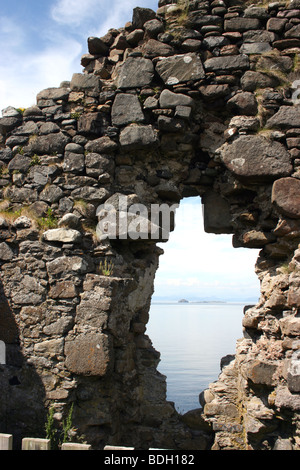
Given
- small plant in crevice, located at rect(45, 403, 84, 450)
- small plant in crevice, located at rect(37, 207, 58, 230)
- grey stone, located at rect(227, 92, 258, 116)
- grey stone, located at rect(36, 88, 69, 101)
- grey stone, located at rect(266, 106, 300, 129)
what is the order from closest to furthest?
small plant in crevice, located at rect(45, 403, 84, 450) → grey stone, located at rect(266, 106, 300, 129) → grey stone, located at rect(227, 92, 258, 116) → small plant in crevice, located at rect(37, 207, 58, 230) → grey stone, located at rect(36, 88, 69, 101)

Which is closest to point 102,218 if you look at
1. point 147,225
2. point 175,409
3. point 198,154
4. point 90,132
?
point 147,225

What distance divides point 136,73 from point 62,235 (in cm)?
186

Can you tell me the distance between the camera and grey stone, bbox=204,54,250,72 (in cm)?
441

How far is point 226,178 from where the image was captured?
4.56 m

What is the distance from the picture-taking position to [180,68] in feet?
14.8

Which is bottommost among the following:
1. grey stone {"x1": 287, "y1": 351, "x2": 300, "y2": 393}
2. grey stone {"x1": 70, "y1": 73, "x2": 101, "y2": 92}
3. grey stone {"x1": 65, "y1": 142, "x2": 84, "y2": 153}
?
grey stone {"x1": 287, "y1": 351, "x2": 300, "y2": 393}

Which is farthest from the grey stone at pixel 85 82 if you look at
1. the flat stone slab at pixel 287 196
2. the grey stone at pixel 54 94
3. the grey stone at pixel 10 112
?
the flat stone slab at pixel 287 196

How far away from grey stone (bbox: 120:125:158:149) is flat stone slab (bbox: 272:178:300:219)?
1.32 m

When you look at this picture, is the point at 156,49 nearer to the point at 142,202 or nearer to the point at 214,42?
the point at 214,42

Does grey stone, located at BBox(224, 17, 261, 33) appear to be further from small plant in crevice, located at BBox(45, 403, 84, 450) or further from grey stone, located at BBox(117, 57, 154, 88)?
small plant in crevice, located at BBox(45, 403, 84, 450)

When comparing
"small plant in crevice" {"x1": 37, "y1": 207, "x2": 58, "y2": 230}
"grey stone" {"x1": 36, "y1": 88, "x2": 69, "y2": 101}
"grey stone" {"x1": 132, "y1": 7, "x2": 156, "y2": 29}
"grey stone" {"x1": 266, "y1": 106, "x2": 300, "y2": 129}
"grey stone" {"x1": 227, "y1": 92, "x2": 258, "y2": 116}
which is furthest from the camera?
"grey stone" {"x1": 36, "y1": 88, "x2": 69, "y2": 101}

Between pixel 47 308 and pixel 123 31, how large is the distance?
3.11m

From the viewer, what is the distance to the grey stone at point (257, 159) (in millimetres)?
4059

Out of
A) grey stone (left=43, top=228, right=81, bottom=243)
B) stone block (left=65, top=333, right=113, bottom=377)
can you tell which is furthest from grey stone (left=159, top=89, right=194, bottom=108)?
stone block (left=65, top=333, right=113, bottom=377)
